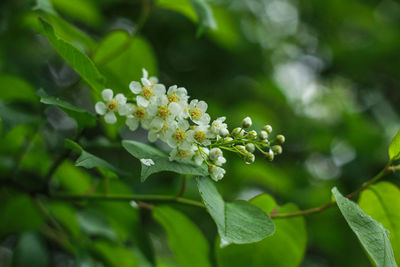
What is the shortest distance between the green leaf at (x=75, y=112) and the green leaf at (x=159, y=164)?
14cm

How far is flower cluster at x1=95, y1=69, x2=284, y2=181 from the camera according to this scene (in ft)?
3.74

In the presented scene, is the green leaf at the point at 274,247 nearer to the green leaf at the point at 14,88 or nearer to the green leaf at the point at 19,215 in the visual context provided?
the green leaf at the point at 19,215

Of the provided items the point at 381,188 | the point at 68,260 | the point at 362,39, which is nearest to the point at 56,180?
the point at 68,260

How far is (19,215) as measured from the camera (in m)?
1.79

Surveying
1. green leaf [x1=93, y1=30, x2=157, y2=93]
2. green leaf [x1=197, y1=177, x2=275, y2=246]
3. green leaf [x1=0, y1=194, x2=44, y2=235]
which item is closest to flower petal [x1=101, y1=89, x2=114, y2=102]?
green leaf [x1=197, y1=177, x2=275, y2=246]

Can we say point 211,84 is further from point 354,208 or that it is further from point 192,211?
point 354,208

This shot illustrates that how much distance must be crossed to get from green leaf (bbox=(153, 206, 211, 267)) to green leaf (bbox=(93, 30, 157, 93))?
23.3 inches

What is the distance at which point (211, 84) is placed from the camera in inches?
135

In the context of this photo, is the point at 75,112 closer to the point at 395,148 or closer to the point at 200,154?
the point at 200,154

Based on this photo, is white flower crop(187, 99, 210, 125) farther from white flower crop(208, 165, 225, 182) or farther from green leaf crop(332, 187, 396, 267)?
green leaf crop(332, 187, 396, 267)

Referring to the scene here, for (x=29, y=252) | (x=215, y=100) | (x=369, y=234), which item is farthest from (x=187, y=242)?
(x=215, y=100)

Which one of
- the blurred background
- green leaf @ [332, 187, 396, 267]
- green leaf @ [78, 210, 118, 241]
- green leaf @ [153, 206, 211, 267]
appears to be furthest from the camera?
green leaf @ [78, 210, 118, 241]

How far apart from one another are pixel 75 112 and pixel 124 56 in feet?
2.24

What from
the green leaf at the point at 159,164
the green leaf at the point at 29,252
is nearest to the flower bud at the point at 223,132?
the green leaf at the point at 159,164
